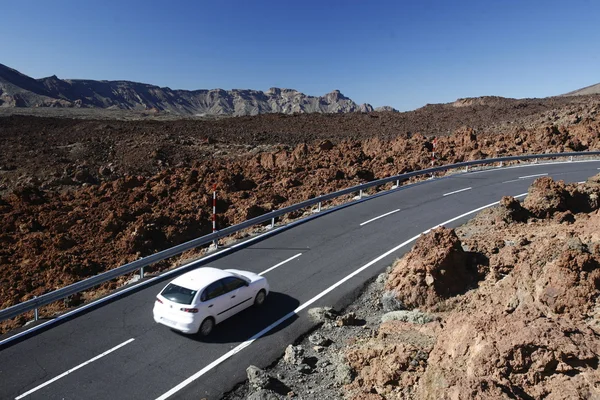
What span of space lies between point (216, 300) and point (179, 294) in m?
0.87

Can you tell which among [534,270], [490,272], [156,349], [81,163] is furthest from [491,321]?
[81,163]

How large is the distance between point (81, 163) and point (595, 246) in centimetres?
4121

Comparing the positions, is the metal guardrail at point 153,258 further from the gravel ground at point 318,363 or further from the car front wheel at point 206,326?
the gravel ground at point 318,363

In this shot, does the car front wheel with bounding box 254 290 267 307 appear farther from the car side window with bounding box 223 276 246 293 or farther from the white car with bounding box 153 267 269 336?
the car side window with bounding box 223 276 246 293

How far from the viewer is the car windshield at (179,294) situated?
997 centimetres

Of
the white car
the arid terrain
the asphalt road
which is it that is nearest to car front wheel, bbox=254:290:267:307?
the white car

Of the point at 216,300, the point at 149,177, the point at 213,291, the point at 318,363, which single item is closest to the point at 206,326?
the point at 216,300

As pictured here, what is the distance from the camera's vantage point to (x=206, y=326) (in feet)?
32.9

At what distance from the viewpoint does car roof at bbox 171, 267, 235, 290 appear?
406 inches

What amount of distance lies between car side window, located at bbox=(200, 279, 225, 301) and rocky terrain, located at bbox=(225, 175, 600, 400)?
2.21 m

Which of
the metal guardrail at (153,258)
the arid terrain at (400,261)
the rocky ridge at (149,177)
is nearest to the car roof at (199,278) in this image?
the arid terrain at (400,261)

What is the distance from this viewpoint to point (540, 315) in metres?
7.09

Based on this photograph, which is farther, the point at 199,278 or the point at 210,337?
the point at 199,278

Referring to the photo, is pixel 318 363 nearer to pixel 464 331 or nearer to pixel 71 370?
pixel 464 331
